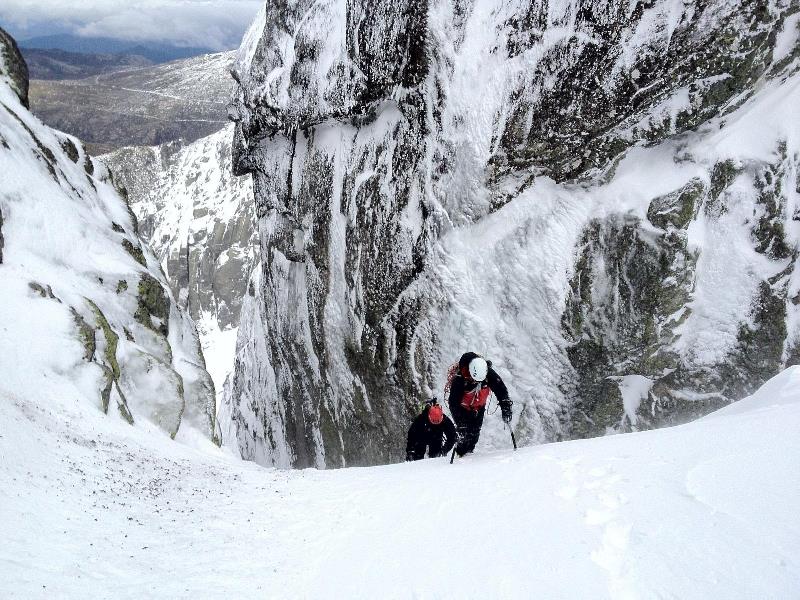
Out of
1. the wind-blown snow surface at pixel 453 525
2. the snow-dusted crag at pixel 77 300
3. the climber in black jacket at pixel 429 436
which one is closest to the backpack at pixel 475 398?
the wind-blown snow surface at pixel 453 525

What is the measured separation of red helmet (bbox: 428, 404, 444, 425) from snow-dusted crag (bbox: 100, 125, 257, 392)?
8293 cm

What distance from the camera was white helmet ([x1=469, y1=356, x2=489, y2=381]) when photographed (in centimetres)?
880

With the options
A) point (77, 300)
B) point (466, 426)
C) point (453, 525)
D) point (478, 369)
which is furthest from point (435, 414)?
point (77, 300)

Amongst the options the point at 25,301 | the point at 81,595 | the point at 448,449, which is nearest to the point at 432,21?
the point at 448,449

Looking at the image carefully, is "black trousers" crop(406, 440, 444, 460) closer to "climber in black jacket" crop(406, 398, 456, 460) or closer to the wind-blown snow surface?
"climber in black jacket" crop(406, 398, 456, 460)

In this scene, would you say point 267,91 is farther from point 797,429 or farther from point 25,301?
point 797,429

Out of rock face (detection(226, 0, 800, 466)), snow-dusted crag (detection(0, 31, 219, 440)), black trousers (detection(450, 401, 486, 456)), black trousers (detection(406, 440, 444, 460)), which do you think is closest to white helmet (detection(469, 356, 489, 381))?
black trousers (detection(450, 401, 486, 456))

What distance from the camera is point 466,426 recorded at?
9.43 m

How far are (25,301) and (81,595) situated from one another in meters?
10.9

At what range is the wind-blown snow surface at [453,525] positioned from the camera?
Answer: 12.5ft

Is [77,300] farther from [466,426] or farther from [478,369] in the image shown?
[478,369]

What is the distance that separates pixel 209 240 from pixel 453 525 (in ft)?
329

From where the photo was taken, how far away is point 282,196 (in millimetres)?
21703

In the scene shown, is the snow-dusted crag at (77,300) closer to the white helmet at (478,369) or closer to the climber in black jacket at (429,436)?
the climber in black jacket at (429,436)
